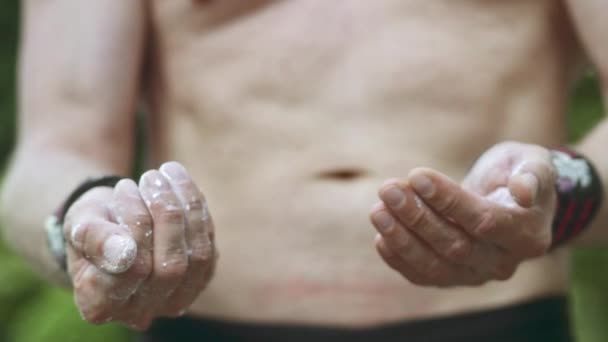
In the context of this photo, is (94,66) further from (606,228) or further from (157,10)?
(606,228)

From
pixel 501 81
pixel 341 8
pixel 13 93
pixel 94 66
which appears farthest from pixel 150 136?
pixel 13 93

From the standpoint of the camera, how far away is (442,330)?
77 centimetres

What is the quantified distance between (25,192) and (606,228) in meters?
0.45

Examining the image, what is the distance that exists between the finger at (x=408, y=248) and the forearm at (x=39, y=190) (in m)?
0.27

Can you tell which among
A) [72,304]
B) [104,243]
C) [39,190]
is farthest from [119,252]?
[72,304]

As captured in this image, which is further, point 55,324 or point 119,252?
point 55,324

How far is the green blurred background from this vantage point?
1309 millimetres

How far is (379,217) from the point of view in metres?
0.58

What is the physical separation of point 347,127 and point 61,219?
0.24 metres

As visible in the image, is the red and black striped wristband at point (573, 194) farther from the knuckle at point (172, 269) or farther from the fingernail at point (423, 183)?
the knuckle at point (172, 269)

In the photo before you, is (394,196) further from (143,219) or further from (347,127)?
(347,127)

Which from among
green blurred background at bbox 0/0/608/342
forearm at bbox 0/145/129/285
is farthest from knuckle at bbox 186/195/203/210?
green blurred background at bbox 0/0/608/342

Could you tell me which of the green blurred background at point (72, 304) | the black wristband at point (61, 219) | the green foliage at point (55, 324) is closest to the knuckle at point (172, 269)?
the black wristband at point (61, 219)

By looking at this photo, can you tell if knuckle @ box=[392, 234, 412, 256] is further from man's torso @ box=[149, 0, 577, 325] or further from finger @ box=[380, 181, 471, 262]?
man's torso @ box=[149, 0, 577, 325]
